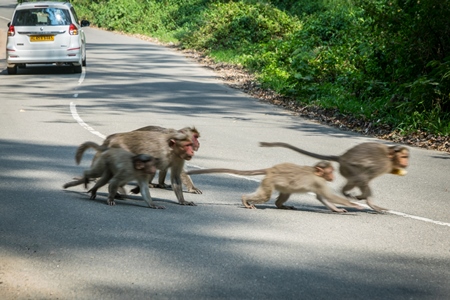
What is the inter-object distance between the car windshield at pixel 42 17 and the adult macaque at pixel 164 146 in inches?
712

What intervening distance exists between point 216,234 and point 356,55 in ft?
53.3

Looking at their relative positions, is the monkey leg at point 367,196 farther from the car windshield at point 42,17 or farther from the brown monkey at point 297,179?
the car windshield at point 42,17

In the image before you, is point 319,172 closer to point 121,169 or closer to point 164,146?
point 164,146

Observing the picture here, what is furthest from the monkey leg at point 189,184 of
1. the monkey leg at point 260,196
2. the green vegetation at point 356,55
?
the green vegetation at point 356,55

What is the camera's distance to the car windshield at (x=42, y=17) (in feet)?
84.9

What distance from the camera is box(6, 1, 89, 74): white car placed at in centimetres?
2558

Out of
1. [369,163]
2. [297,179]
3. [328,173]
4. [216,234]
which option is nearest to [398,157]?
[369,163]

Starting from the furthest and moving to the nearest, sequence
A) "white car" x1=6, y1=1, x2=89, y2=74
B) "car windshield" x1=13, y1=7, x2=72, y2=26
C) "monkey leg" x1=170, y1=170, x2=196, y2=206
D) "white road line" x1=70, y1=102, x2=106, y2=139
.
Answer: "car windshield" x1=13, y1=7, x2=72, y2=26, "white car" x1=6, y1=1, x2=89, y2=74, "white road line" x1=70, y1=102, x2=106, y2=139, "monkey leg" x1=170, y1=170, x2=196, y2=206

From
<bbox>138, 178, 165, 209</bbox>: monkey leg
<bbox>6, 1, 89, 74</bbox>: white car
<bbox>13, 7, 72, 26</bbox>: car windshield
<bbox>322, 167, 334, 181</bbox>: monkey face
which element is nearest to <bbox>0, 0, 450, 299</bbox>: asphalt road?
<bbox>138, 178, 165, 209</bbox>: monkey leg

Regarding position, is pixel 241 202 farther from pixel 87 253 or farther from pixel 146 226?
pixel 87 253

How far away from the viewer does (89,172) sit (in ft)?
28.9

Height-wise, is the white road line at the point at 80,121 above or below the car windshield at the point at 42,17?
below

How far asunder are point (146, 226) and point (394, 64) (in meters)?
13.1

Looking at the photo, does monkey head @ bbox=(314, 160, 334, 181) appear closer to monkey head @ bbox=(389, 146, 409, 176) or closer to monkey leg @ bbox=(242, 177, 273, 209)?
monkey leg @ bbox=(242, 177, 273, 209)
